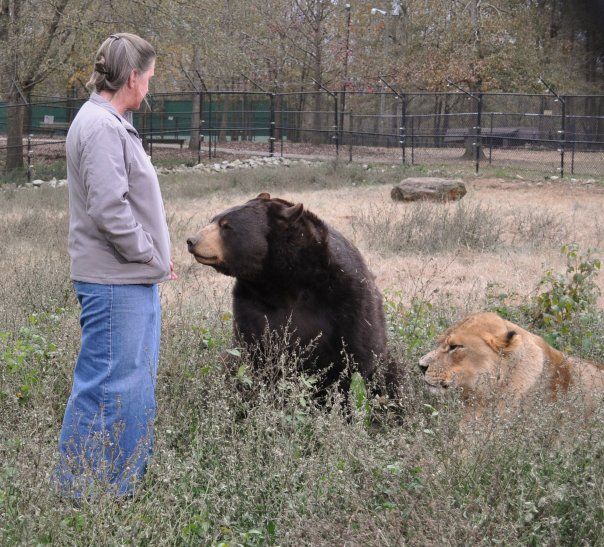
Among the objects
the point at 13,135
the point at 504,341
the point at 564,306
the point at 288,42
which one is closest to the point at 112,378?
the point at 504,341

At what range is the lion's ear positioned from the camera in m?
5.14

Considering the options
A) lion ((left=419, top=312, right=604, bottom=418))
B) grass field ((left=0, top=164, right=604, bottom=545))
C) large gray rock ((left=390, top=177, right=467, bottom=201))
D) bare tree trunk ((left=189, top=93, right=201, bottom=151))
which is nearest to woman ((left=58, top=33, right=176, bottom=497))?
grass field ((left=0, top=164, right=604, bottom=545))

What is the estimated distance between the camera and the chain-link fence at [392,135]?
27781mm

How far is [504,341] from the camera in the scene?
5156 mm

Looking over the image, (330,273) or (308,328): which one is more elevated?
(330,273)

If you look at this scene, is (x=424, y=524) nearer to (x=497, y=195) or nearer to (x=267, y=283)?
(x=267, y=283)

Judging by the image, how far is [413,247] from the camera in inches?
490

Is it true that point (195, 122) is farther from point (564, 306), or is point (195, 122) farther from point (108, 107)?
point (108, 107)

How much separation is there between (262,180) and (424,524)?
1945 cm

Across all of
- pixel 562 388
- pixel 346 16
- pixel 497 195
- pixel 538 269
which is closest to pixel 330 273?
pixel 562 388

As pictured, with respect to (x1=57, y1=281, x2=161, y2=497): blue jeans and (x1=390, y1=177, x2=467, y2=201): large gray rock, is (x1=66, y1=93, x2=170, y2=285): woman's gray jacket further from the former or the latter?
(x1=390, y1=177, x2=467, y2=201): large gray rock

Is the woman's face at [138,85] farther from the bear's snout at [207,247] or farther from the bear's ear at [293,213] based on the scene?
the bear's ear at [293,213]

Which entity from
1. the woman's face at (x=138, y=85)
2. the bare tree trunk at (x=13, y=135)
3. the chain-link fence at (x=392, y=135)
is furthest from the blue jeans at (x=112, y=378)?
the bare tree trunk at (x=13, y=135)

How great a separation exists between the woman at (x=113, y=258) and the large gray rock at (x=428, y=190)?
14278 mm
